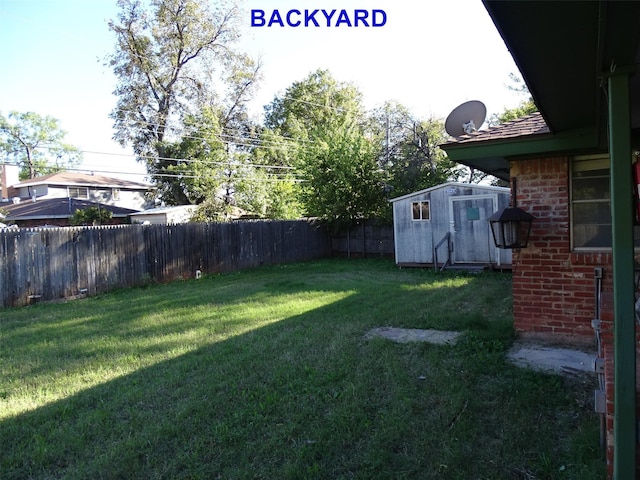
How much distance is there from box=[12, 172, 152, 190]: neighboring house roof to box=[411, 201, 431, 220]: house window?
2198cm

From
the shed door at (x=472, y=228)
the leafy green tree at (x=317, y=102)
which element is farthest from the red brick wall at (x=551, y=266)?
the leafy green tree at (x=317, y=102)

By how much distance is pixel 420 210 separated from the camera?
12828 mm

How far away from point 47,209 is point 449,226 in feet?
68.1

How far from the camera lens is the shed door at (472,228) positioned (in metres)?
11.5

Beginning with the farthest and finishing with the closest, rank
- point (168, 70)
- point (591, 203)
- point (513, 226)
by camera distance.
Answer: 1. point (168, 70)
2. point (513, 226)
3. point (591, 203)

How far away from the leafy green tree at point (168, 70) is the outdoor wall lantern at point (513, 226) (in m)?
20.7

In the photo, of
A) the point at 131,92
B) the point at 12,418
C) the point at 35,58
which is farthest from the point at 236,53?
the point at 12,418

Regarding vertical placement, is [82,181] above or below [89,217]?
above

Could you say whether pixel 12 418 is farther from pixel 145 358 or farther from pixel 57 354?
pixel 57 354

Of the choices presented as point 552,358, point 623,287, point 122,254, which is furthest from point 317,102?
point 623,287

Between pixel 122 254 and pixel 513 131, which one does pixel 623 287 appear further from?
pixel 122 254

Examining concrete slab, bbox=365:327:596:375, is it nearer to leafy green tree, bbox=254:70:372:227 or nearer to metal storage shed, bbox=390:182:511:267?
metal storage shed, bbox=390:182:511:267

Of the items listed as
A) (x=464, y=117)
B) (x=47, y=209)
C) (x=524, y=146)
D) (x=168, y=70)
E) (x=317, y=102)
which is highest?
(x=317, y=102)

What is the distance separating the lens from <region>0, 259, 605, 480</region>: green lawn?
8.68 ft
